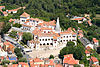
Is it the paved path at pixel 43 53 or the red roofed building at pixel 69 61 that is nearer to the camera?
the red roofed building at pixel 69 61

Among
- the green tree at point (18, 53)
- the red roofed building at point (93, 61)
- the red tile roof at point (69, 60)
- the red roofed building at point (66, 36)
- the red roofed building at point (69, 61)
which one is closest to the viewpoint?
the red roofed building at point (69, 61)

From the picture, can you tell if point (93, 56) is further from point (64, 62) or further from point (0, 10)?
point (0, 10)

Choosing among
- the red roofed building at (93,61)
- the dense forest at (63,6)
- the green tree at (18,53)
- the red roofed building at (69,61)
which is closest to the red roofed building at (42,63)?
the red roofed building at (69,61)

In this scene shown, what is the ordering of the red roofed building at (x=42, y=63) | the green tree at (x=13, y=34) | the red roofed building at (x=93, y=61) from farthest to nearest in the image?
the green tree at (x=13, y=34), the red roofed building at (x=93, y=61), the red roofed building at (x=42, y=63)

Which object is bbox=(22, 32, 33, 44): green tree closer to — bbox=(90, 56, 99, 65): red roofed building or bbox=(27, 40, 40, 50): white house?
bbox=(27, 40, 40, 50): white house

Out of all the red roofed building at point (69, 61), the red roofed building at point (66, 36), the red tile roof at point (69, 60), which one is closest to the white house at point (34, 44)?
the red roofed building at point (66, 36)

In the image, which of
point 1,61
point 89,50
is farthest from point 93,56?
point 1,61

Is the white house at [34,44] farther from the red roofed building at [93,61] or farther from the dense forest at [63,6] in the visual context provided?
the dense forest at [63,6]

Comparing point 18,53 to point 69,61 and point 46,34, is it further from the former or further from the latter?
point 69,61

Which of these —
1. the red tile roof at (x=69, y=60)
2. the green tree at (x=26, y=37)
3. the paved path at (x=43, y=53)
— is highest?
the green tree at (x=26, y=37)

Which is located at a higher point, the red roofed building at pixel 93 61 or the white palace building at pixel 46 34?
the white palace building at pixel 46 34
